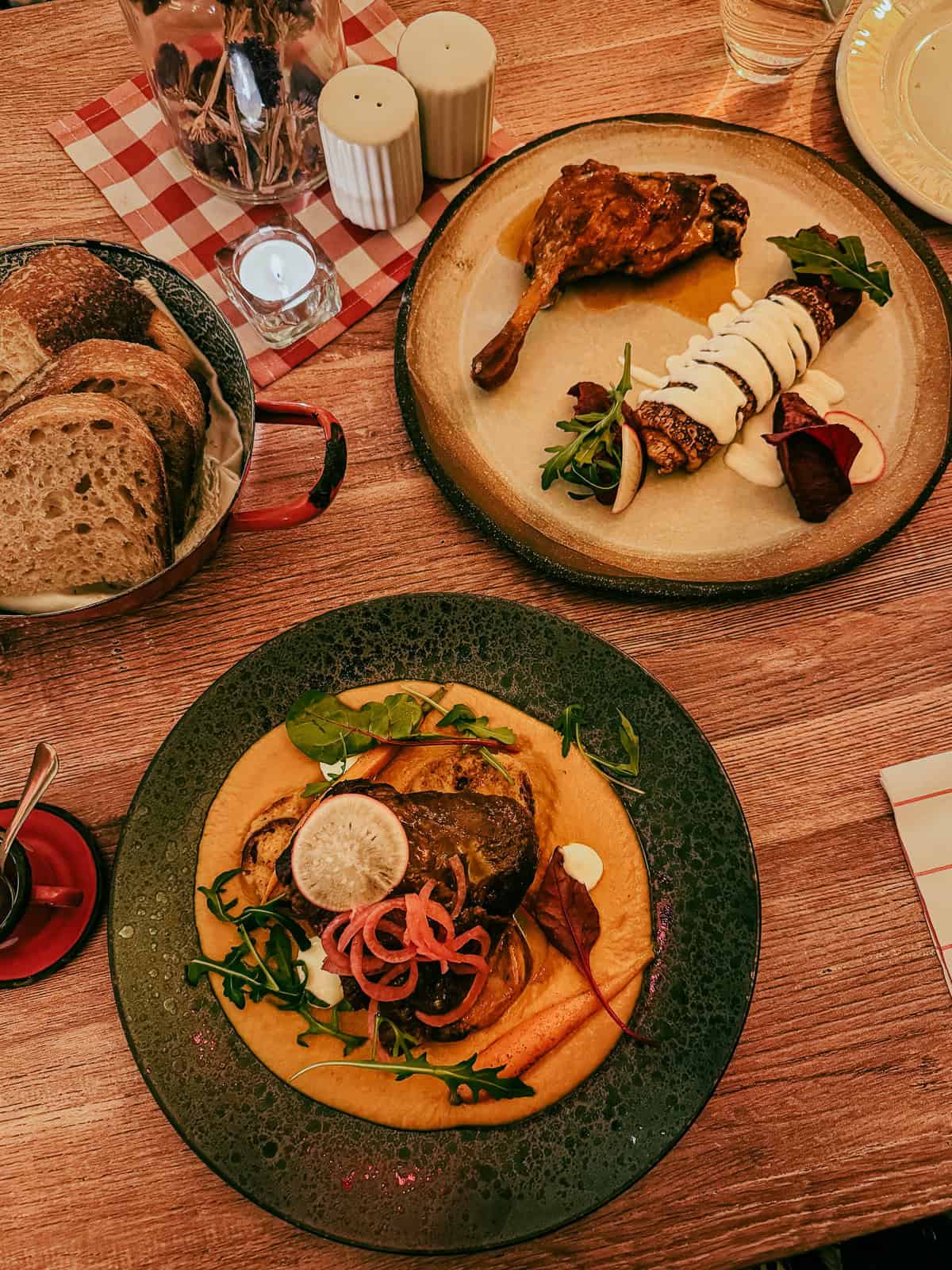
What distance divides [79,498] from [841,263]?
1.26 meters

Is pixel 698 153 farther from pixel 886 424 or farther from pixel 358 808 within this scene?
pixel 358 808

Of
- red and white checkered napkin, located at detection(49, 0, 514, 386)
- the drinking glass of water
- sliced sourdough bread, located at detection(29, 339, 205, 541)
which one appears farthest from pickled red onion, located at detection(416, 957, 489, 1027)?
the drinking glass of water

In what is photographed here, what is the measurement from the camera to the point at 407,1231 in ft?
3.64

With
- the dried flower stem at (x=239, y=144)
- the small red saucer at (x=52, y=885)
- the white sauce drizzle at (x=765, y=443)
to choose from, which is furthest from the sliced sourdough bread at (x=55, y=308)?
the white sauce drizzle at (x=765, y=443)

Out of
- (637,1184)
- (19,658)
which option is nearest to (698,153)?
(19,658)

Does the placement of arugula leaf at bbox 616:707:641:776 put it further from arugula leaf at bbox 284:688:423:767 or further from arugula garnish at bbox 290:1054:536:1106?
arugula garnish at bbox 290:1054:536:1106

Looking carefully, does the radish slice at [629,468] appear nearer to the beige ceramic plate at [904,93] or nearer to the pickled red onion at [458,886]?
the pickled red onion at [458,886]

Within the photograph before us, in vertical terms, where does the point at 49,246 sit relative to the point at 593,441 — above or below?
above

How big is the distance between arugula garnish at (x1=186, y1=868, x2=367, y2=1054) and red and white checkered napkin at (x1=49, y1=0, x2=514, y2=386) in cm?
88

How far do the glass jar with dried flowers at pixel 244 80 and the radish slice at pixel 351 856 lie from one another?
3.73 feet

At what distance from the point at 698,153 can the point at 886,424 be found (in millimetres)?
619

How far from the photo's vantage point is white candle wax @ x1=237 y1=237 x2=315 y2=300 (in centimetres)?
149

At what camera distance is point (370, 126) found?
143cm

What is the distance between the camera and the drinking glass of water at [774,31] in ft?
5.43
